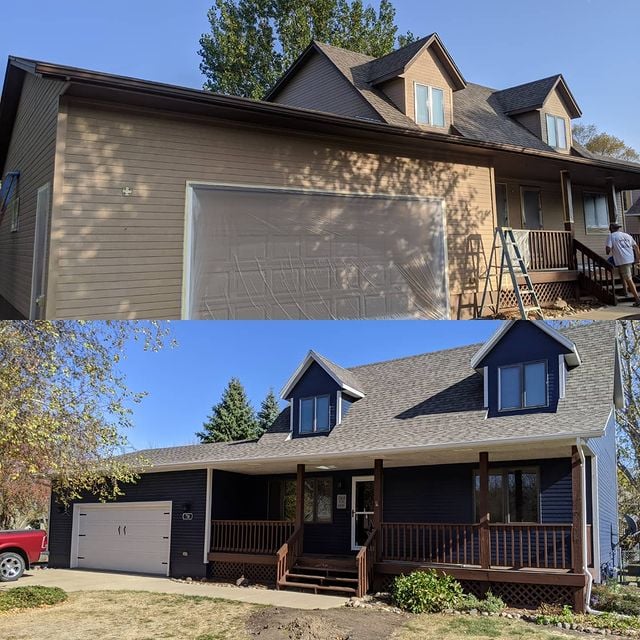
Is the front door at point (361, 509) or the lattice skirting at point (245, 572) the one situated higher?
the front door at point (361, 509)

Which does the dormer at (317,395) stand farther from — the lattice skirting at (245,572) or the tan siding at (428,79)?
the tan siding at (428,79)

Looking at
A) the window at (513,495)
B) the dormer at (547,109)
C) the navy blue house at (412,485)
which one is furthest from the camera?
the dormer at (547,109)

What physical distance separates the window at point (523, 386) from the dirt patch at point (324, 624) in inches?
178

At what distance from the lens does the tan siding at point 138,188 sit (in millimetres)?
9984

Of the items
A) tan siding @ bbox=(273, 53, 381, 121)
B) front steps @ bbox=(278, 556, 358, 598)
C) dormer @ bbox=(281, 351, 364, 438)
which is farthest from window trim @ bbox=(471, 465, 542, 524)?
tan siding @ bbox=(273, 53, 381, 121)

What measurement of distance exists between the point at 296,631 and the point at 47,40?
80.7 ft

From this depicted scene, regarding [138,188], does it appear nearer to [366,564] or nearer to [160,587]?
[366,564]

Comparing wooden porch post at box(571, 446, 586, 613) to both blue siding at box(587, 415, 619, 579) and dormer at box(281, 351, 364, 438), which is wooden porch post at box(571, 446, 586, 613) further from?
dormer at box(281, 351, 364, 438)

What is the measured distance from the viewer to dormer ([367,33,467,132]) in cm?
1764

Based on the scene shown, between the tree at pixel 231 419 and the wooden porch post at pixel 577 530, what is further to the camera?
the tree at pixel 231 419

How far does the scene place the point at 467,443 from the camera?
440 inches

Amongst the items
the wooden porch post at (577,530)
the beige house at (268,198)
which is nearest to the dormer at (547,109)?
the beige house at (268,198)

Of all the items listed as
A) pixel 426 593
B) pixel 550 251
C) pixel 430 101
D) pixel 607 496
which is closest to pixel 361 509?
pixel 426 593

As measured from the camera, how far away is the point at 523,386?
40.4 ft
